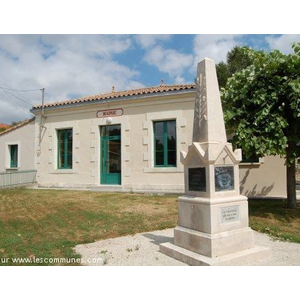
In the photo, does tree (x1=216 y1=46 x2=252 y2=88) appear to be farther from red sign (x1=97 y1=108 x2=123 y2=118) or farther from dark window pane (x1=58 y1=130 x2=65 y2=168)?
dark window pane (x1=58 y1=130 x2=65 y2=168)

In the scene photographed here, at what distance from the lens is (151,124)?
12203 mm

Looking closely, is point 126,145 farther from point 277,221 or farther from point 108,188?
point 277,221

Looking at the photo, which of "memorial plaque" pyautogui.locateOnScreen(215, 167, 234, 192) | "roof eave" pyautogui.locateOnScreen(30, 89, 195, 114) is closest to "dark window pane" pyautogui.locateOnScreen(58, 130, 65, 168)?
"roof eave" pyautogui.locateOnScreen(30, 89, 195, 114)

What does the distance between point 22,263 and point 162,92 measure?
9.08m

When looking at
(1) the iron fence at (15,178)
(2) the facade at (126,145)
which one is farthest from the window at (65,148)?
(1) the iron fence at (15,178)

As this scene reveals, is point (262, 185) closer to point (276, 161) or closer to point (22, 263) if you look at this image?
point (276, 161)

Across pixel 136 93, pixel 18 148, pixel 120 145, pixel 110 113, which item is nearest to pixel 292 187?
pixel 136 93

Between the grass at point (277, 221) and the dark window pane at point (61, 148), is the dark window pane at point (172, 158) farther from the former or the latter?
the dark window pane at point (61, 148)

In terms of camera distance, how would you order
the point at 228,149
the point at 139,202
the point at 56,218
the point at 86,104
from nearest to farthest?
the point at 228,149 → the point at 56,218 → the point at 139,202 → the point at 86,104

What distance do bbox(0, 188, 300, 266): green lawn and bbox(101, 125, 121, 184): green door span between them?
3348 mm

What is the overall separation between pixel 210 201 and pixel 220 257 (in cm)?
78

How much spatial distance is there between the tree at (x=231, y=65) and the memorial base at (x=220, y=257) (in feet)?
35.3

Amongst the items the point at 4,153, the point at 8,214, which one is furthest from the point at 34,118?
the point at 8,214

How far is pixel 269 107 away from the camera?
6781 millimetres
